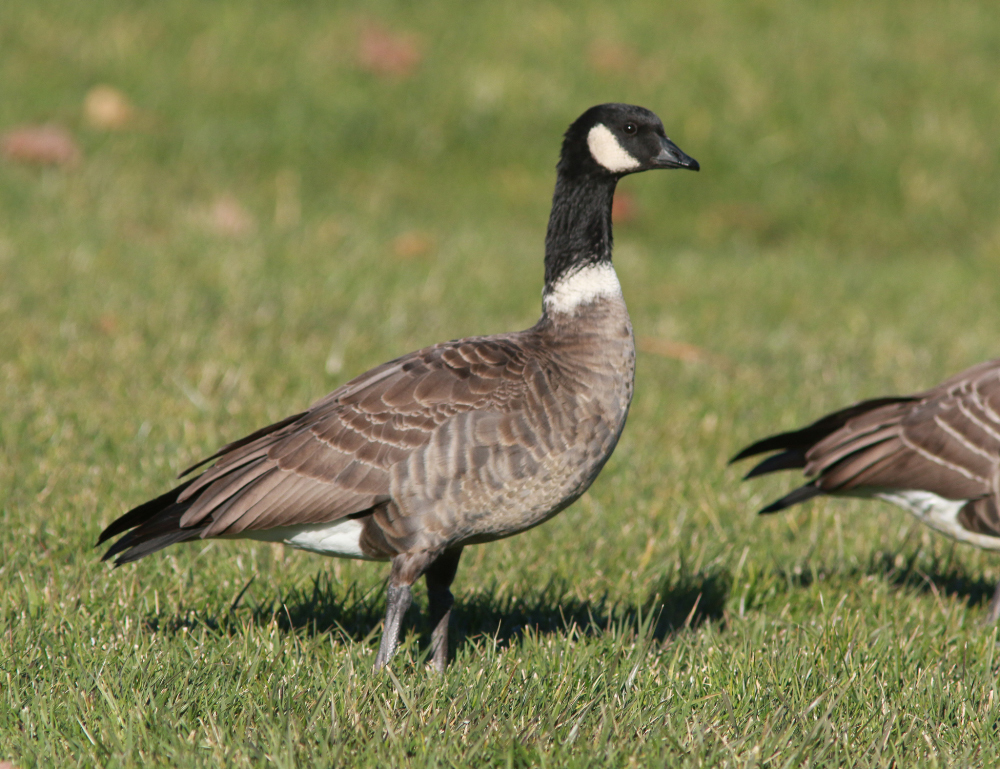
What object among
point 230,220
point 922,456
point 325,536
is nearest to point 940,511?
point 922,456

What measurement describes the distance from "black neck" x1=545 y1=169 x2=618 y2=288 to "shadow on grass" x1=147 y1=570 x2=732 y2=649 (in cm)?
146

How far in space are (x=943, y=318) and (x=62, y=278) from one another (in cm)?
814

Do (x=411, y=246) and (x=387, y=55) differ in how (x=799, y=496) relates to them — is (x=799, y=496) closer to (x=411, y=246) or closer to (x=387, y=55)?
(x=411, y=246)

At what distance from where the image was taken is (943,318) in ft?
36.1

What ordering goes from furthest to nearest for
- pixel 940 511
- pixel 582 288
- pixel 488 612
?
pixel 940 511 → pixel 488 612 → pixel 582 288

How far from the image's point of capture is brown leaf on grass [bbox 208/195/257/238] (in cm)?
1157

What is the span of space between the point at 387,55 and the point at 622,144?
11431mm

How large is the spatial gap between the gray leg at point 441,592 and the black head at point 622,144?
1.73 metres

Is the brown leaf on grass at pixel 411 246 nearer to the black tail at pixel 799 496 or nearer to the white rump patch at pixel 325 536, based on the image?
the black tail at pixel 799 496

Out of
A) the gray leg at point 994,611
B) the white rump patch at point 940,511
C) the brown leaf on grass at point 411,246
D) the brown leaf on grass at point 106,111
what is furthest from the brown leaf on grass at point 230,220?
the gray leg at point 994,611

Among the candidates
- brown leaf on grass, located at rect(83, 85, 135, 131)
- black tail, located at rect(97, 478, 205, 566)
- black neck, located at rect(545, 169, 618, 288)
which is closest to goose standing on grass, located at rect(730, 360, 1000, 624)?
black neck, located at rect(545, 169, 618, 288)

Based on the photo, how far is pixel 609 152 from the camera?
476 cm

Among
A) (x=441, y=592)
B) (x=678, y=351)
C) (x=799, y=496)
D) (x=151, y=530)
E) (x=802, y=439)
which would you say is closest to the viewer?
(x=151, y=530)

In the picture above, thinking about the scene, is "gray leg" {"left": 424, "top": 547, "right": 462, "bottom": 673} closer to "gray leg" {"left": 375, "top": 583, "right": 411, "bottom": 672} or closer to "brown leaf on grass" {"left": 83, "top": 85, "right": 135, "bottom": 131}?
"gray leg" {"left": 375, "top": 583, "right": 411, "bottom": 672}
